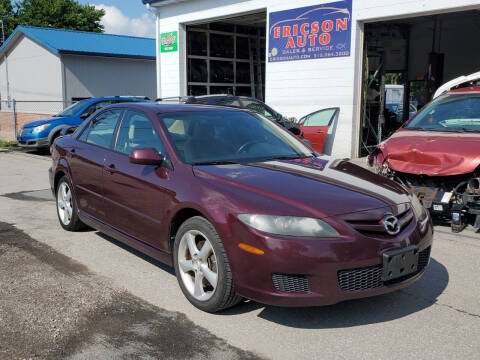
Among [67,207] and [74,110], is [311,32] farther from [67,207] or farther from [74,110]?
[67,207]

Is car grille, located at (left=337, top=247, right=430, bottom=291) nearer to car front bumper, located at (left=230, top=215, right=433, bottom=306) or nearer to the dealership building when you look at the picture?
car front bumper, located at (left=230, top=215, right=433, bottom=306)

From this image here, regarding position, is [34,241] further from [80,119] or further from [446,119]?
[80,119]

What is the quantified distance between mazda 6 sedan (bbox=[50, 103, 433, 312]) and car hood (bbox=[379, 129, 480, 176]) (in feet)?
5.71

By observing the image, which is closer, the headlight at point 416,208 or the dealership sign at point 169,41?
the headlight at point 416,208

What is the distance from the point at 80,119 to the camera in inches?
583

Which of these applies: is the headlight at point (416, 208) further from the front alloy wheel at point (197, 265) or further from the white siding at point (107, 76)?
the white siding at point (107, 76)

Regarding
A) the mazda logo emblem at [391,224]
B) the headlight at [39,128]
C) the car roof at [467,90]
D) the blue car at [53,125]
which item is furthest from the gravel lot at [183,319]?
the headlight at [39,128]

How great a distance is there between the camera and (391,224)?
11.8 ft

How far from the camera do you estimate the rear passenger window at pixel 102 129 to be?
5375 millimetres

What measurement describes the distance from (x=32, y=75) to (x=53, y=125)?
15488 mm

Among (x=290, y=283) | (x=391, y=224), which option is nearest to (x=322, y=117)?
(x=391, y=224)

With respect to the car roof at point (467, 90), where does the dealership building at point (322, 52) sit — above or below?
above

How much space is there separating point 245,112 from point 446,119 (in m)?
3.23

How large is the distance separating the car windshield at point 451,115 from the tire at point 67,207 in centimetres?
457
